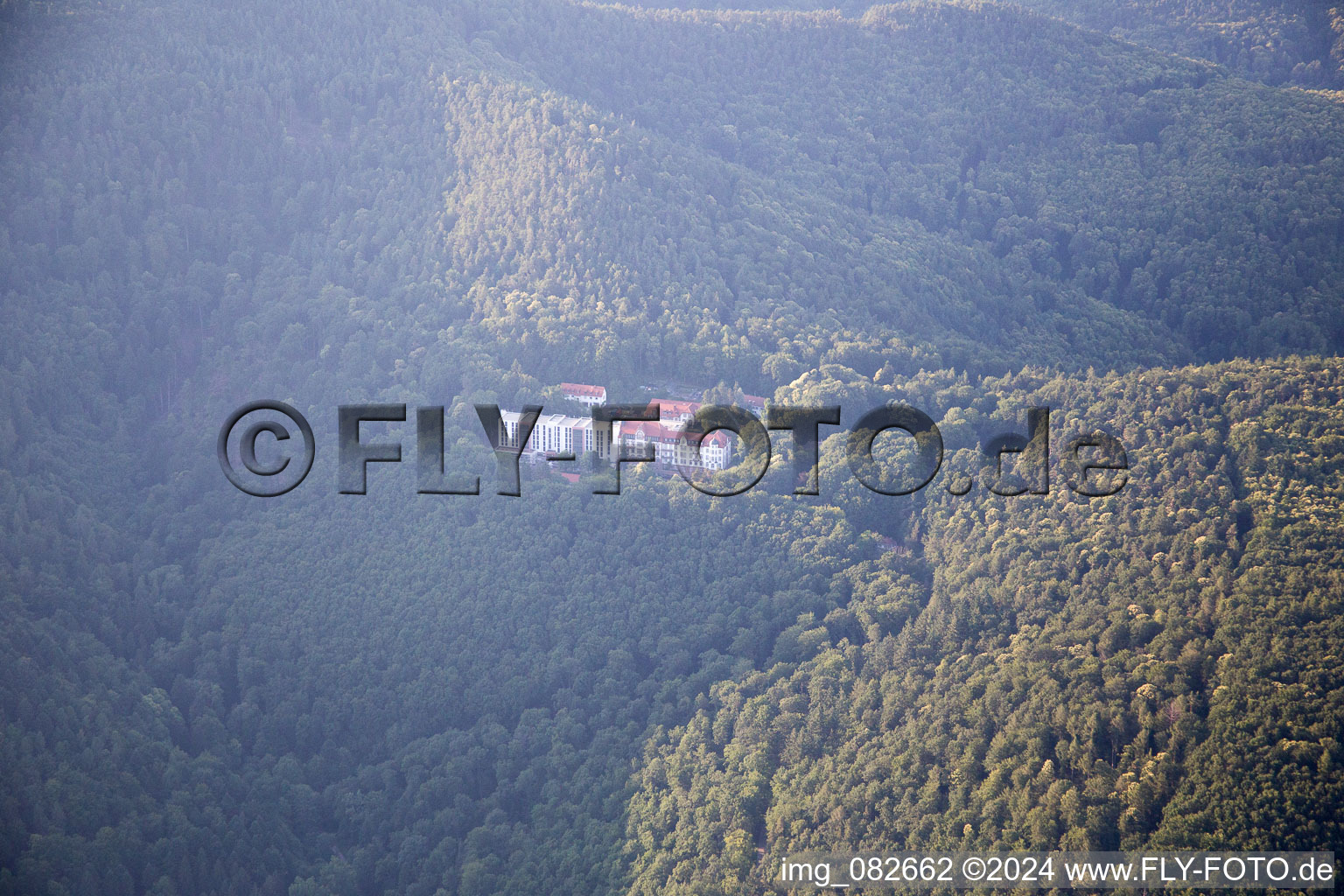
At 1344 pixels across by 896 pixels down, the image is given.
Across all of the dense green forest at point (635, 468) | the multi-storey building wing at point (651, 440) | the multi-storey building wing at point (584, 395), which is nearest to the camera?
the dense green forest at point (635, 468)

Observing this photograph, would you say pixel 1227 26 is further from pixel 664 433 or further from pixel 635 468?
pixel 635 468

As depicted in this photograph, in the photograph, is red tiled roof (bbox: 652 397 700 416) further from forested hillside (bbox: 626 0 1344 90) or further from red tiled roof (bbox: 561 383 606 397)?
forested hillside (bbox: 626 0 1344 90)

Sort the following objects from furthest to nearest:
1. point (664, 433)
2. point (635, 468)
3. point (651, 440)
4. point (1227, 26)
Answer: point (1227, 26), point (664, 433), point (635, 468), point (651, 440)

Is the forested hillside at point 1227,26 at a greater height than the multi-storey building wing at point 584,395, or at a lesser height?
greater

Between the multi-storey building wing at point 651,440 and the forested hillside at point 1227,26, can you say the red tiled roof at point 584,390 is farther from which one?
the forested hillside at point 1227,26

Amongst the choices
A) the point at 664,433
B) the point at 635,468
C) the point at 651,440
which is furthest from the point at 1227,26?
the point at 635,468

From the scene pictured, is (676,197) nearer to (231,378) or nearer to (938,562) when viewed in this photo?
(231,378)

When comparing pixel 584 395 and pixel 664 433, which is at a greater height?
pixel 584 395

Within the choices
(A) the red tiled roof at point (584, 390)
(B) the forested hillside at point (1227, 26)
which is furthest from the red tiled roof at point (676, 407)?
(B) the forested hillside at point (1227, 26)

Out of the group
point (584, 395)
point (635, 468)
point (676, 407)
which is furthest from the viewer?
point (584, 395)

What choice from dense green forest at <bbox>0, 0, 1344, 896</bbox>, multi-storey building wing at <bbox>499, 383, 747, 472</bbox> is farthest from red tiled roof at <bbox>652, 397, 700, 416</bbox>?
dense green forest at <bbox>0, 0, 1344, 896</bbox>

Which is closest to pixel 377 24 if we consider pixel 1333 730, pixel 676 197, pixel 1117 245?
pixel 676 197
